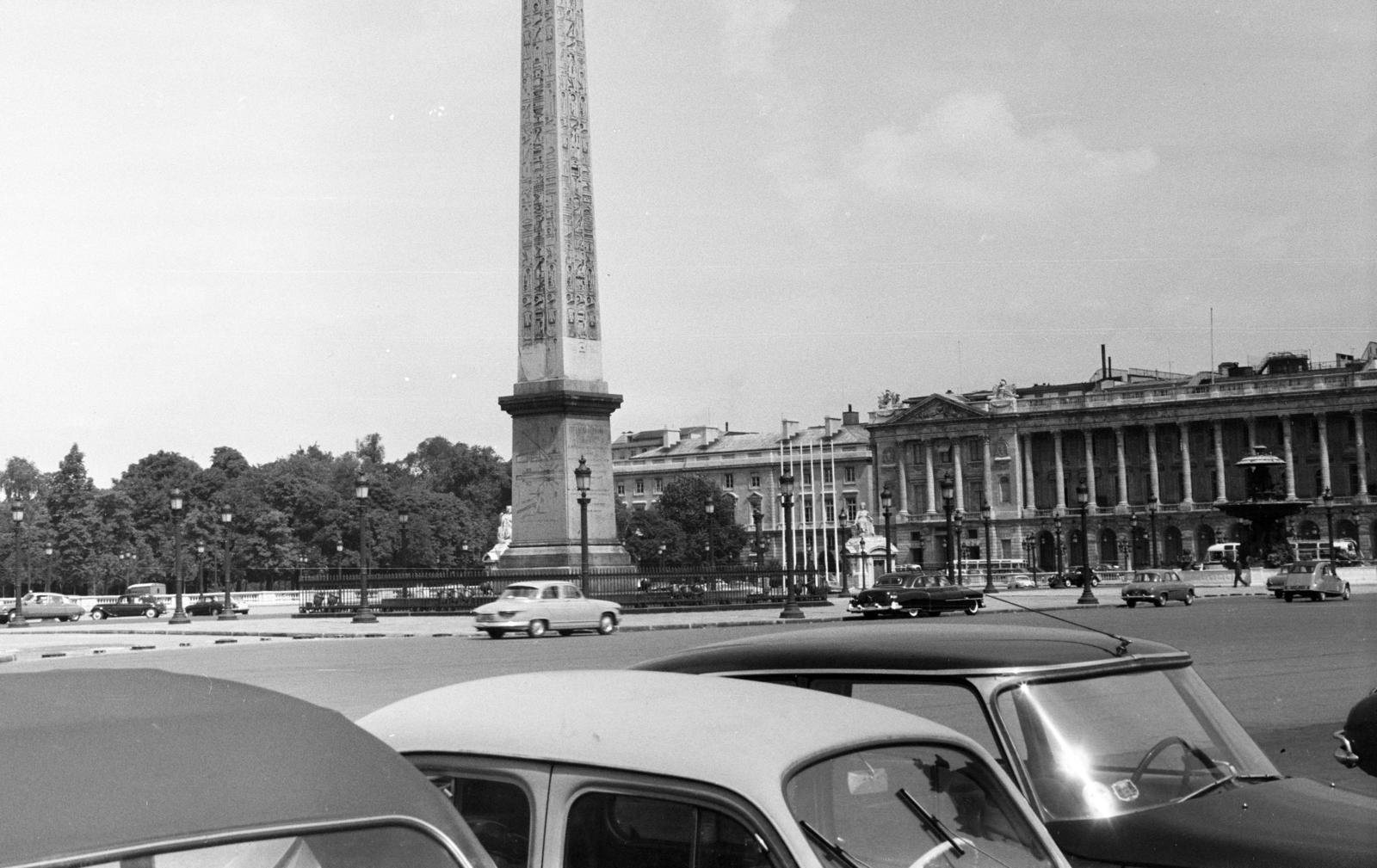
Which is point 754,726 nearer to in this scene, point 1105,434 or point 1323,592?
point 1323,592

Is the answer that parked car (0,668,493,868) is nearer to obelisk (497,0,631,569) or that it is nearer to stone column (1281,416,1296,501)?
obelisk (497,0,631,569)

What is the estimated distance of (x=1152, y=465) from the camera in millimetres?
119250

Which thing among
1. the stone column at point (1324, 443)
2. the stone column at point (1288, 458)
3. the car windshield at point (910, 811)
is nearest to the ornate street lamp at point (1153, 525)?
the stone column at point (1288, 458)

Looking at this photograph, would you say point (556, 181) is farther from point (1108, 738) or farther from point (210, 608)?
point (210, 608)

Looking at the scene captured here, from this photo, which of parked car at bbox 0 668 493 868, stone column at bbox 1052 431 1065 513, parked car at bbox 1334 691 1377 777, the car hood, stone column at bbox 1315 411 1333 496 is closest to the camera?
parked car at bbox 0 668 493 868

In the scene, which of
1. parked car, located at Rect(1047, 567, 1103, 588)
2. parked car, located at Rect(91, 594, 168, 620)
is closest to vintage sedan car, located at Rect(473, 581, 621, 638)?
parked car, located at Rect(91, 594, 168, 620)

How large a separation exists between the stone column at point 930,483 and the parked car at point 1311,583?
8394 centimetres

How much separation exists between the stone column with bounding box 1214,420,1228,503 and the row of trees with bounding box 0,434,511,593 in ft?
194

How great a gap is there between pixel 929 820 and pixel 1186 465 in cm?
12142

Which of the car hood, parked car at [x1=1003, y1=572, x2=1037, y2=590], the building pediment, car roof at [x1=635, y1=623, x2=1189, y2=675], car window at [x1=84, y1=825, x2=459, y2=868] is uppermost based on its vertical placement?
the building pediment

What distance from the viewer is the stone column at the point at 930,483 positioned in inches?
5059

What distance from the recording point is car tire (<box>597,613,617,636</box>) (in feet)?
103

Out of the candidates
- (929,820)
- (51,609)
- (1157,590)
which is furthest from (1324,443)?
(929,820)

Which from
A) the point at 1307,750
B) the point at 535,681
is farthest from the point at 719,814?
the point at 1307,750
